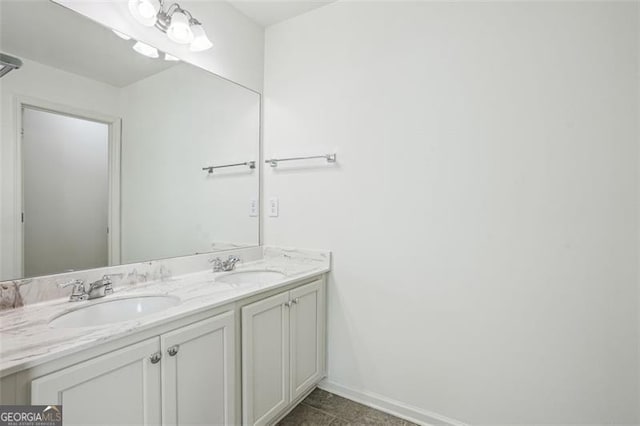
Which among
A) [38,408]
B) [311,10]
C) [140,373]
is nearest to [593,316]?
[140,373]

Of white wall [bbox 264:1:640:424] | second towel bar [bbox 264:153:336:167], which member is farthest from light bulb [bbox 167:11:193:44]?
second towel bar [bbox 264:153:336:167]

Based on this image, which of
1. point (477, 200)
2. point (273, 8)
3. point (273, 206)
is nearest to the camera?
point (477, 200)

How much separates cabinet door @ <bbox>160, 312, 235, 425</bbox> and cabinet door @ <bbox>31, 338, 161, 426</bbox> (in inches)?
1.7

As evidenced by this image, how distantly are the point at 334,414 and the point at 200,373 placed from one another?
0.95m

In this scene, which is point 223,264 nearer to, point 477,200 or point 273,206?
point 273,206

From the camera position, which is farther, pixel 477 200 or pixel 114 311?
pixel 477 200

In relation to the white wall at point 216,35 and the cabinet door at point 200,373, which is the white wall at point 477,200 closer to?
the white wall at point 216,35

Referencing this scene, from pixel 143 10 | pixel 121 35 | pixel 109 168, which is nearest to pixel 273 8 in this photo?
pixel 143 10

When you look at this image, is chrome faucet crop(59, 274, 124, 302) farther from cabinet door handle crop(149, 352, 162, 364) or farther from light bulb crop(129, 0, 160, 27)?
light bulb crop(129, 0, 160, 27)

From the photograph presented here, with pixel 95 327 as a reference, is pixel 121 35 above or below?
above

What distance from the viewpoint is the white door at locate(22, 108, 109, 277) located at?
123 cm

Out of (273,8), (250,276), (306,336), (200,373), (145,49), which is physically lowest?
(306,336)

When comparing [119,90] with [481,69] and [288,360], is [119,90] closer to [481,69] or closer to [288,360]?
[288,360]

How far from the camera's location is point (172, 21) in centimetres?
157
